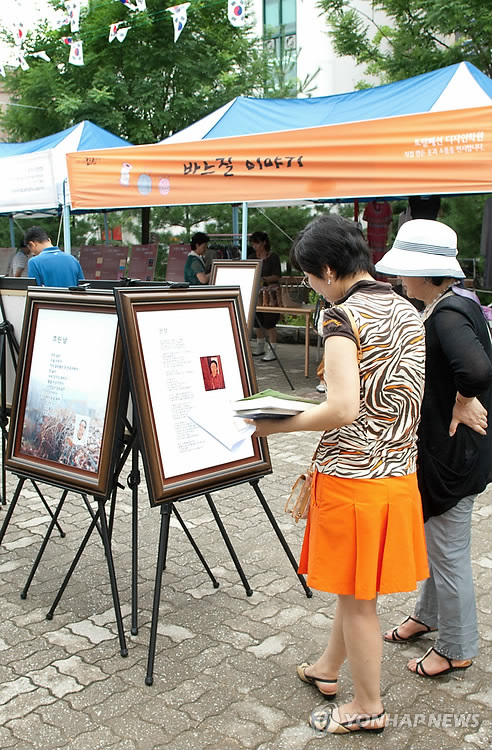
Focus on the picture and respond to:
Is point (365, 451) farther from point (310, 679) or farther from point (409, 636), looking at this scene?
point (409, 636)

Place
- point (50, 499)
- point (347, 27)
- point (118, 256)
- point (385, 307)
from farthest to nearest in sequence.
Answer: point (347, 27) → point (118, 256) → point (50, 499) → point (385, 307)

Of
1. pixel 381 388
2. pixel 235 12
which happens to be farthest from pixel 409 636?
pixel 235 12

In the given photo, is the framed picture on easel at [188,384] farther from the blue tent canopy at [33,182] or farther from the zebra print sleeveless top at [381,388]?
the blue tent canopy at [33,182]

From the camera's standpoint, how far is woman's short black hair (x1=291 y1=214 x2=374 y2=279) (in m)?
2.14

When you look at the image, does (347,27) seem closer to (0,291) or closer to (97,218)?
(97,218)

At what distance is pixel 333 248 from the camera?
84.3 inches

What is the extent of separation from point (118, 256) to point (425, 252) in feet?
36.2

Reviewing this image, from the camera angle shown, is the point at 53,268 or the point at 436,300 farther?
the point at 53,268

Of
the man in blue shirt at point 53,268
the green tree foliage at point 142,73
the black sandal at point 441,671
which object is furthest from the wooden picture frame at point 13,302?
the green tree foliage at point 142,73

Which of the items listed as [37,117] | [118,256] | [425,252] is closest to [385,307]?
[425,252]

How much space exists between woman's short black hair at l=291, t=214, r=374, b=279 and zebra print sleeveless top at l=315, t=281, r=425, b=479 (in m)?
0.07

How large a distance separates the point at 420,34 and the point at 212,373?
12.8 m

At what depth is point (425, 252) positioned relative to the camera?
8.16ft

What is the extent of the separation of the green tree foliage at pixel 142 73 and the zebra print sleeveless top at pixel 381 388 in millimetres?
13287
